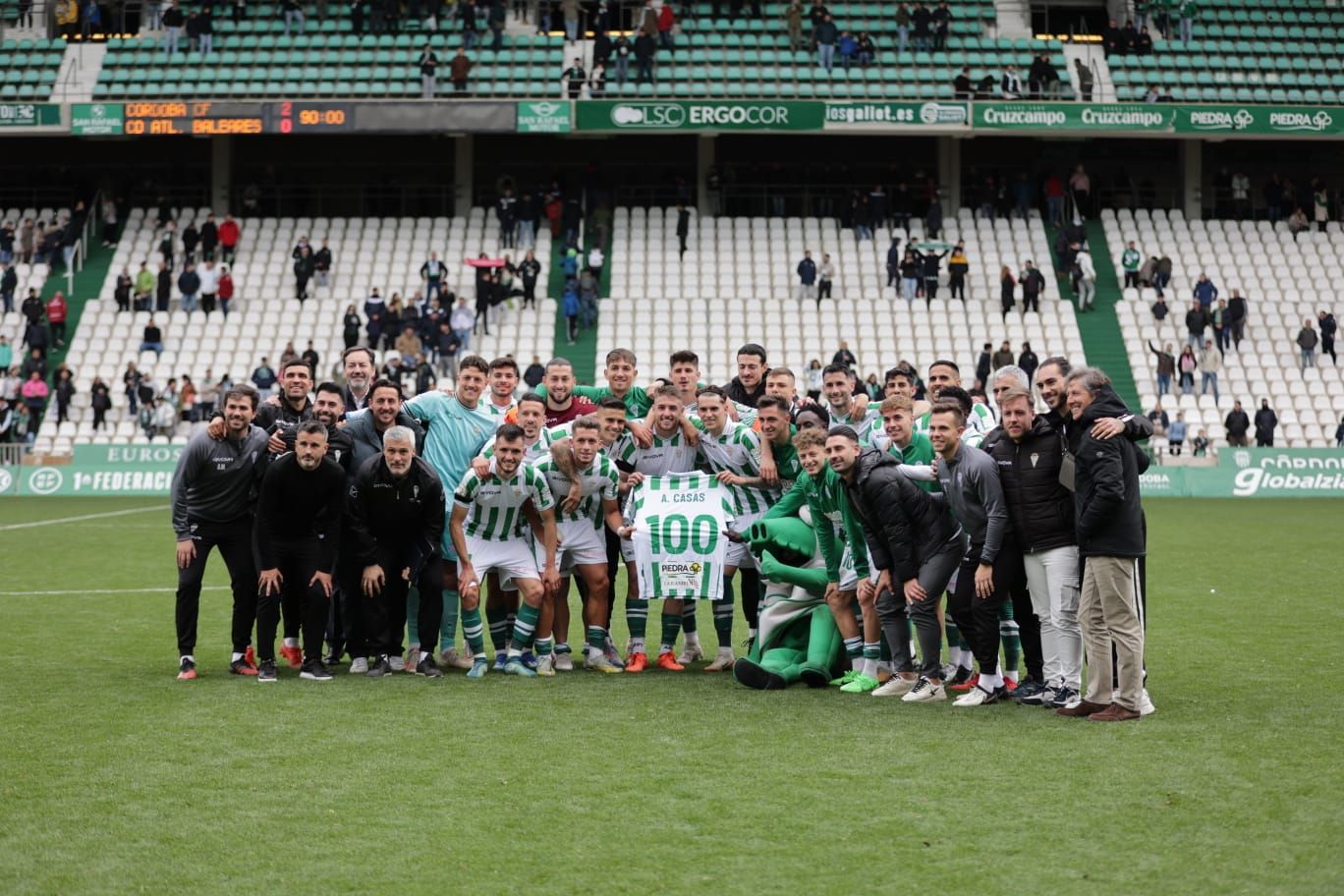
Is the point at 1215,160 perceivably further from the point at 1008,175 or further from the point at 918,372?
the point at 918,372

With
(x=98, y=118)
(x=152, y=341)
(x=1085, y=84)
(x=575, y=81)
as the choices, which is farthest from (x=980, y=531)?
(x=98, y=118)

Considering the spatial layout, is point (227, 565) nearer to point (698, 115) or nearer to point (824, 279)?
point (824, 279)

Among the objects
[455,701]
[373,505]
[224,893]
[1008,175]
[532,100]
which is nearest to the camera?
[224,893]

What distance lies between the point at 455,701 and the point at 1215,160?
125 feet

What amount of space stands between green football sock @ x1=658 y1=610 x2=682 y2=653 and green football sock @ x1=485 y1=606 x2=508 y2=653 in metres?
1.12

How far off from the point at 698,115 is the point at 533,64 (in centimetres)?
540

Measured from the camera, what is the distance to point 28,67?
3956cm

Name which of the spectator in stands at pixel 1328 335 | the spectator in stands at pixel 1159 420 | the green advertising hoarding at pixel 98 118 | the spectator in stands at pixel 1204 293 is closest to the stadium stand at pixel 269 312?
the green advertising hoarding at pixel 98 118

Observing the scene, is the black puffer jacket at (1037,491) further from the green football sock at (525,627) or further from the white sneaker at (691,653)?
the green football sock at (525,627)

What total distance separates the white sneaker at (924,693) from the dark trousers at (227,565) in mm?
4370

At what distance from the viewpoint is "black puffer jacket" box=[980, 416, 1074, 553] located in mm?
8812

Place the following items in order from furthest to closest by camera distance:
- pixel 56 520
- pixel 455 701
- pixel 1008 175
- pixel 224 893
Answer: pixel 1008 175 → pixel 56 520 → pixel 455 701 → pixel 224 893

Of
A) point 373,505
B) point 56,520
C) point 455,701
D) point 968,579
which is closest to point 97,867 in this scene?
point 455,701

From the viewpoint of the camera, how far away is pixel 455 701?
363 inches
